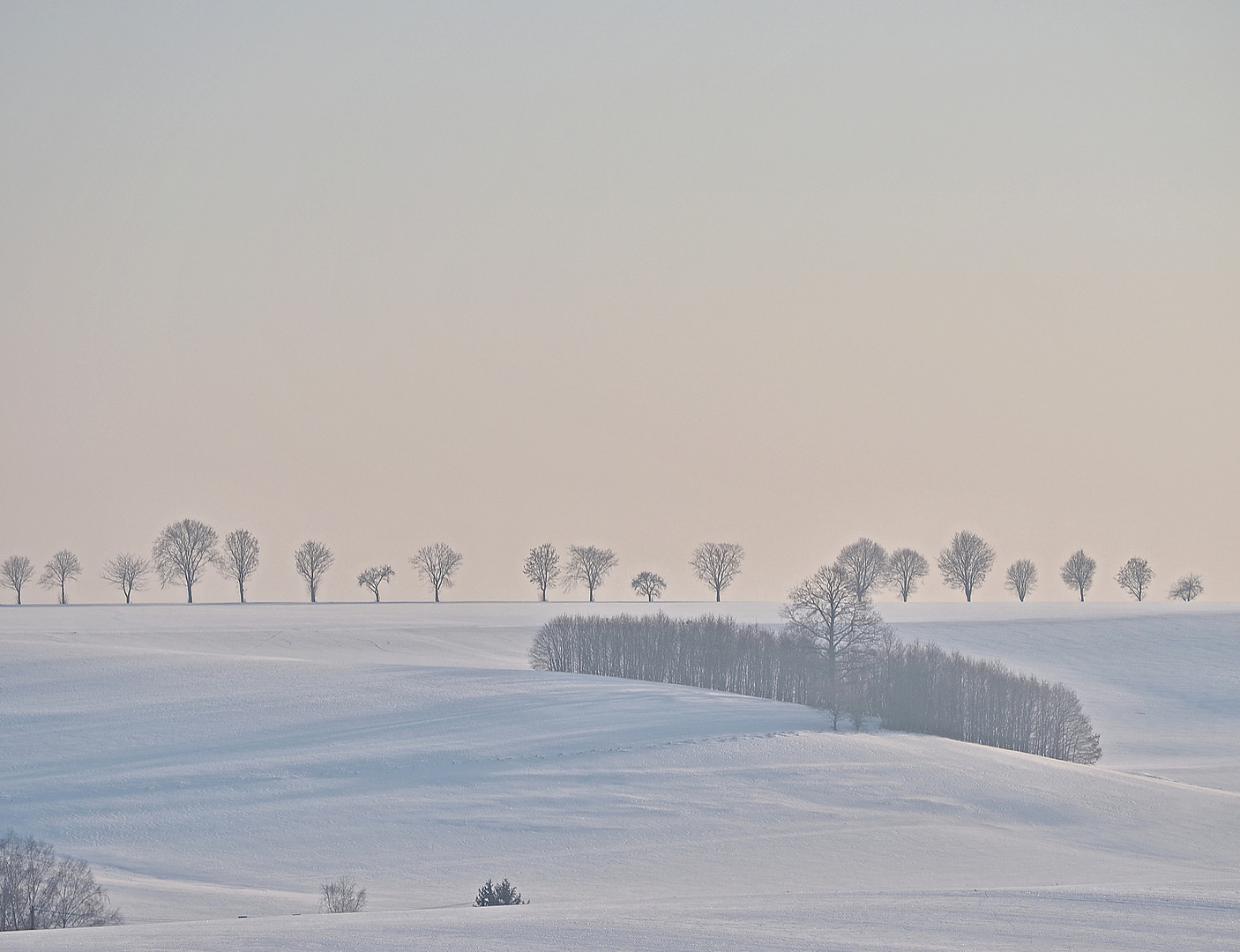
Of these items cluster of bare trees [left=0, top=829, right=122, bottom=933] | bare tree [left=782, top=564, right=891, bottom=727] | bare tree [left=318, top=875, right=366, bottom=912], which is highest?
bare tree [left=782, top=564, right=891, bottom=727]

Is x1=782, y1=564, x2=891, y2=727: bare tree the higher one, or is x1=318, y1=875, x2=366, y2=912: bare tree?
x1=782, y1=564, x2=891, y2=727: bare tree

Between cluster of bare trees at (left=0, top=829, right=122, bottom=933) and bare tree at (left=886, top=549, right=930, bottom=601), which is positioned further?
bare tree at (left=886, top=549, right=930, bottom=601)

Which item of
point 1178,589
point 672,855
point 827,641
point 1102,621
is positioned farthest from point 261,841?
point 1178,589

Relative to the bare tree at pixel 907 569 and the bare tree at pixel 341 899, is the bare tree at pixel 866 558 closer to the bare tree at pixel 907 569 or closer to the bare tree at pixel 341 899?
the bare tree at pixel 907 569

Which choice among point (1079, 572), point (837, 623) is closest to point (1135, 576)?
point (1079, 572)

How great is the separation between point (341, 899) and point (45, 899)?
6.21 metres

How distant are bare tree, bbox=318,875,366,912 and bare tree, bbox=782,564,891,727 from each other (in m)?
44.9

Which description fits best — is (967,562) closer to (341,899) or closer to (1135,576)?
(1135,576)

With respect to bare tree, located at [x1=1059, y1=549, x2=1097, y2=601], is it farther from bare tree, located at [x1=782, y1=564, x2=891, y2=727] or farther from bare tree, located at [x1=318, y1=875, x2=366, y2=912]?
bare tree, located at [x1=318, y1=875, x2=366, y2=912]

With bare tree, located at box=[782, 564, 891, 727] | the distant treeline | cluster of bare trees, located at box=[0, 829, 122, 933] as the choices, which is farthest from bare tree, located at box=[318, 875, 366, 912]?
bare tree, located at box=[782, 564, 891, 727]

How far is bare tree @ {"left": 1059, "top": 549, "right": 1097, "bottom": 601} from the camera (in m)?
163

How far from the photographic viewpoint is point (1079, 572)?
6417 inches

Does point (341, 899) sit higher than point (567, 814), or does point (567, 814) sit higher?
point (341, 899)

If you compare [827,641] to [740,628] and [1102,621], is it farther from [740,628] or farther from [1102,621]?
[1102,621]
